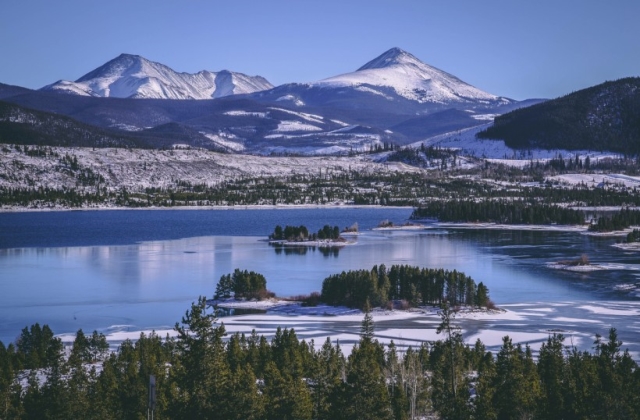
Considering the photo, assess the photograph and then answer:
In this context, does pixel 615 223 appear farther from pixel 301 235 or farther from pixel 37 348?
pixel 37 348

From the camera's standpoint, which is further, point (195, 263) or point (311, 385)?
point (195, 263)

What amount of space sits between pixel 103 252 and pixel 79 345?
61.2 meters

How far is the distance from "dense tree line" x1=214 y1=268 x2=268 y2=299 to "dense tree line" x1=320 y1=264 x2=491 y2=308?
564 cm

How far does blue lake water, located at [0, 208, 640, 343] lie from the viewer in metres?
→ 68.1

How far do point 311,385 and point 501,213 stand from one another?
13164cm

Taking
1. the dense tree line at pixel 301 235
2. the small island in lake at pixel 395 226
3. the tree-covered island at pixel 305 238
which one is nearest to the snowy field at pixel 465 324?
the tree-covered island at pixel 305 238

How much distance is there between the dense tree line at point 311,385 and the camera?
35.6 metres

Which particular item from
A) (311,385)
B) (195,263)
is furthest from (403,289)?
(195,263)

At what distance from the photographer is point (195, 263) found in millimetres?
95312

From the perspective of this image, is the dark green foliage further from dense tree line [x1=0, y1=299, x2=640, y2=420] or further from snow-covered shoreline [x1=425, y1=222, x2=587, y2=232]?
snow-covered shoreline [x1=425, y1=222, x2=587, y2=232]

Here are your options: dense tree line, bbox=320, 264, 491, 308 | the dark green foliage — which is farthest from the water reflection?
the dark green foliage

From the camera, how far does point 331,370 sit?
41.8 metres

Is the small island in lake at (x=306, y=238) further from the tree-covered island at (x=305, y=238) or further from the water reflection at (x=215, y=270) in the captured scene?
the water reflection at (x=215, y=270)

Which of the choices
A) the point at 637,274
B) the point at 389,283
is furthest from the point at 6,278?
the point at 637,274
